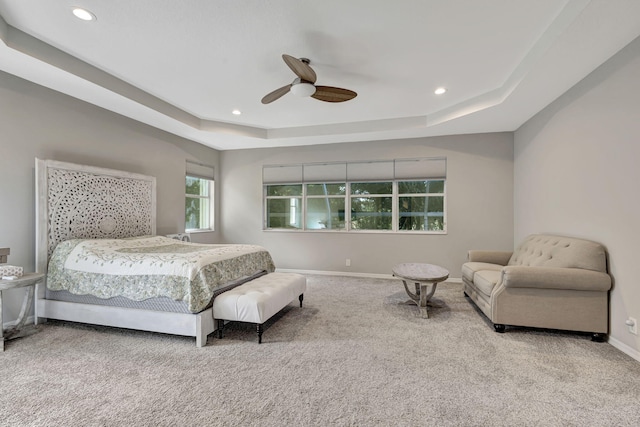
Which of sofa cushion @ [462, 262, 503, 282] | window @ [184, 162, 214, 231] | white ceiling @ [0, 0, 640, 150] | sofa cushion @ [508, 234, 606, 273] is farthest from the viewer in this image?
window @ [184, 162, 214, 231]

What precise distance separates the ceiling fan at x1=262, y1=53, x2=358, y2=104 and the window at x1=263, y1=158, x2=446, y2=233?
2.52 meters

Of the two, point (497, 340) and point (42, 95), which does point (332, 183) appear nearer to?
point (497, 340)

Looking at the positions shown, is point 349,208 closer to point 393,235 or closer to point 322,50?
point 393,235

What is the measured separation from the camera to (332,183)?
5715 mm

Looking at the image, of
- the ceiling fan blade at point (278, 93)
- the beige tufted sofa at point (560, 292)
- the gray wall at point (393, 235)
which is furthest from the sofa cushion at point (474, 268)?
the ceiling fan blade at point (278, 93)

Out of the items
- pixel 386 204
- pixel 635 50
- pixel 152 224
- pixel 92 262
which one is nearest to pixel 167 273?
pixel 92 262

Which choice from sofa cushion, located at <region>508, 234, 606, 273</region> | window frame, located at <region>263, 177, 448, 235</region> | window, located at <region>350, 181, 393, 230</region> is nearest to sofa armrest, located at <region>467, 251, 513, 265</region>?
sofa cushion, located at <region>508, 234, 606, 273</region>

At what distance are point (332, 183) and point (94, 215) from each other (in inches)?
150

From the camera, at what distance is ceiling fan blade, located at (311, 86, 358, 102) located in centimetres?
301

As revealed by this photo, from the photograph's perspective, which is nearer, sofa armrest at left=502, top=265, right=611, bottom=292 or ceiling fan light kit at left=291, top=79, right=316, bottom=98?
sofa armrest at left=502, top=265, right=611, bottom=292

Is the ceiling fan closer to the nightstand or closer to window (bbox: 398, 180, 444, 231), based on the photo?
window (bbox: 398, 180, 444, 231)

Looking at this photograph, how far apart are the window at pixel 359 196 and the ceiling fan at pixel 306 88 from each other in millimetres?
2515

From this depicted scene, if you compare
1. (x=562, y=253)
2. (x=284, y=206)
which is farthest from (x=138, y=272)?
(x=562, y=253)

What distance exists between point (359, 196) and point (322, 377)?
3909mm
